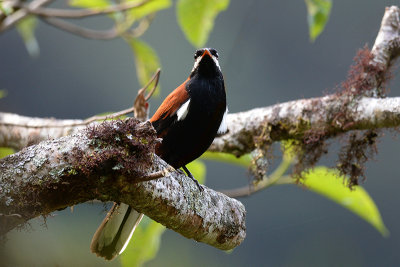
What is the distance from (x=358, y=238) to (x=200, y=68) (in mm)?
8614

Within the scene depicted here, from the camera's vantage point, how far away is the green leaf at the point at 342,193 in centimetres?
307

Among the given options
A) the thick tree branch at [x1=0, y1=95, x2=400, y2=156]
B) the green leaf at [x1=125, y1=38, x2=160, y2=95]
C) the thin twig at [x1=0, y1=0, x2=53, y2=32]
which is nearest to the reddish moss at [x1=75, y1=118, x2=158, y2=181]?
the thick tree branch at [x1=0, y1=95, x2=400, y2=156]

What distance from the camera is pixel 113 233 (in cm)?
223

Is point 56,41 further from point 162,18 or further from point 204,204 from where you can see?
point 204,204

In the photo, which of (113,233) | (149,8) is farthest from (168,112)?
(149,8)

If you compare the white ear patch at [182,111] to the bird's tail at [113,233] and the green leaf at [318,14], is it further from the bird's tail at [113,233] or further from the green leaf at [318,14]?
the green leaf at [318,14]

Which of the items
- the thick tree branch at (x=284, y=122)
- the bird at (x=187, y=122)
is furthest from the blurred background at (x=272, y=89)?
the bird at (x=187, y=122)

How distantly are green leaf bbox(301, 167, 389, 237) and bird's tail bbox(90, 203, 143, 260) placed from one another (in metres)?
1.22

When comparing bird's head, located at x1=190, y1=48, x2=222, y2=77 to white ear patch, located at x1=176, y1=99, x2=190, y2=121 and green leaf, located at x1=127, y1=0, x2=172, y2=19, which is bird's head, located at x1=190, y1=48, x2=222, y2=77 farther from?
green leaf, located at x1=127, y1=0, x2=172, y2=19

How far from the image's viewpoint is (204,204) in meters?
2.06

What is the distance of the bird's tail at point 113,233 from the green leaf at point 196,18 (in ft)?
4.19

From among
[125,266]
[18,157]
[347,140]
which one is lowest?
[125,266]

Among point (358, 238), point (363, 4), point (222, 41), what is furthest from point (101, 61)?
point (358, 238)

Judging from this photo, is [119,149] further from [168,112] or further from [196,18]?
[196,18]
